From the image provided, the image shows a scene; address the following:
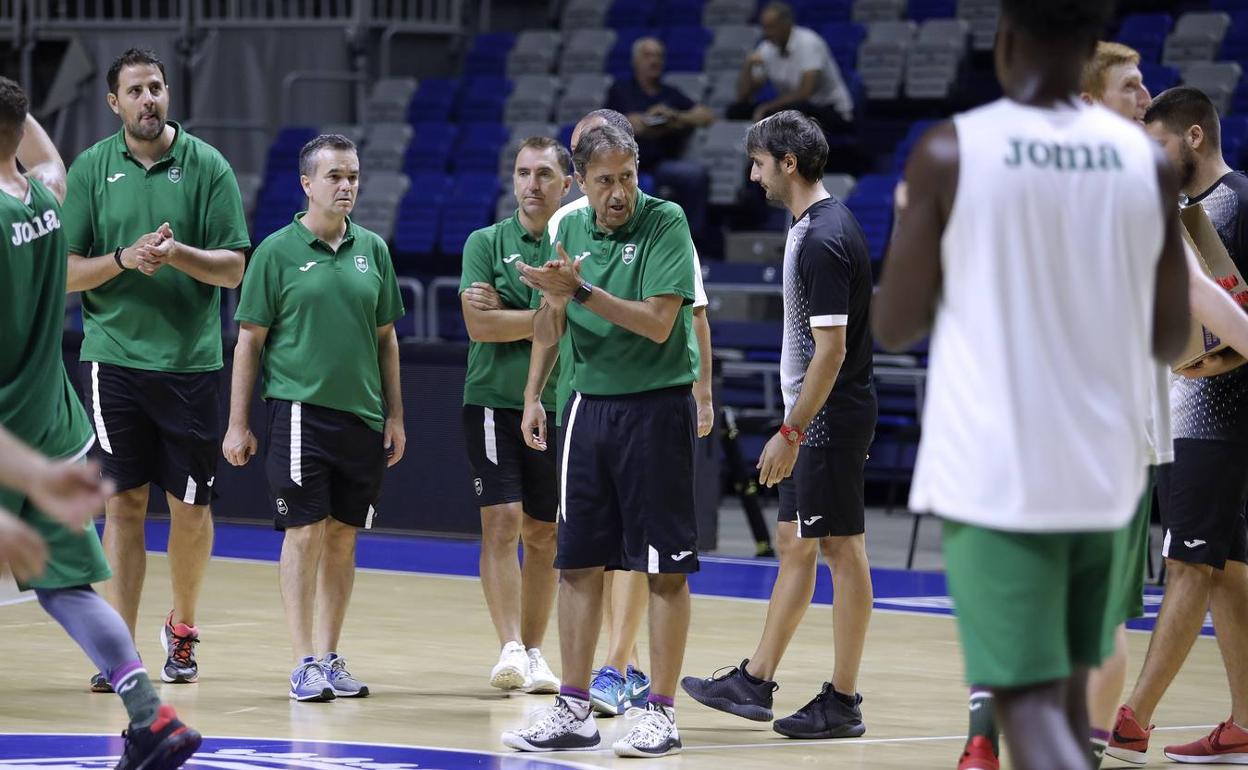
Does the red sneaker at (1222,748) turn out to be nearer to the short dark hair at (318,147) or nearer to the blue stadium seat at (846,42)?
the short dark hair at (318,147)

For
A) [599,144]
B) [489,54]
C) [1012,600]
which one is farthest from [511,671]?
[489,54]

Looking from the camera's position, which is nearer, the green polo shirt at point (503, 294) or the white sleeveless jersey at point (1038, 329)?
the white sleeveless jersey at point (1038, 329)

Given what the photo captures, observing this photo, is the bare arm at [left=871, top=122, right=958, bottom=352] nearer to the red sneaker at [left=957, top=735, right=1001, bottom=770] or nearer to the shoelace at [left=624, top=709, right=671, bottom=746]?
the red sneaker at [left=957, top=735, right=1001, bottom=770]

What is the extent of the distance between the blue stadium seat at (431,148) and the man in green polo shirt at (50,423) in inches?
441

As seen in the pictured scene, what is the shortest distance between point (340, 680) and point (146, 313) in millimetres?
1482

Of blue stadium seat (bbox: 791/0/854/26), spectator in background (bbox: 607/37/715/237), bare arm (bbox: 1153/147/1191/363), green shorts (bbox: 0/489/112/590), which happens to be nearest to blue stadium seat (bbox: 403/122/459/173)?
spectator in background (bbox: 607/37/715/237)

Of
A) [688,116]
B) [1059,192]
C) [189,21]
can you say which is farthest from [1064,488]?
[189,21]

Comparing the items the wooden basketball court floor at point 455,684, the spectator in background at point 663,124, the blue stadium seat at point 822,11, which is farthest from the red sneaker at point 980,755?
the blue stadium seat at point 822,11

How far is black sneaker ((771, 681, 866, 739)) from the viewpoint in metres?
5.86

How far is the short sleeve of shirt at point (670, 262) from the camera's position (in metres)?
5.42

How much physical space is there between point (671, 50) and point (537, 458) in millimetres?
9952

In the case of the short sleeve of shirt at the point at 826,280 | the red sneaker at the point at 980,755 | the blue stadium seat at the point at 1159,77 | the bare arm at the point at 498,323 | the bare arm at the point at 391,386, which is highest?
the blue stadium seat at the point at 1159,77

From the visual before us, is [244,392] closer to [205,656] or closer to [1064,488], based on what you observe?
[205,656]

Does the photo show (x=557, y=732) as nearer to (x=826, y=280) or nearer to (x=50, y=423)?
(x=826, y=280)
